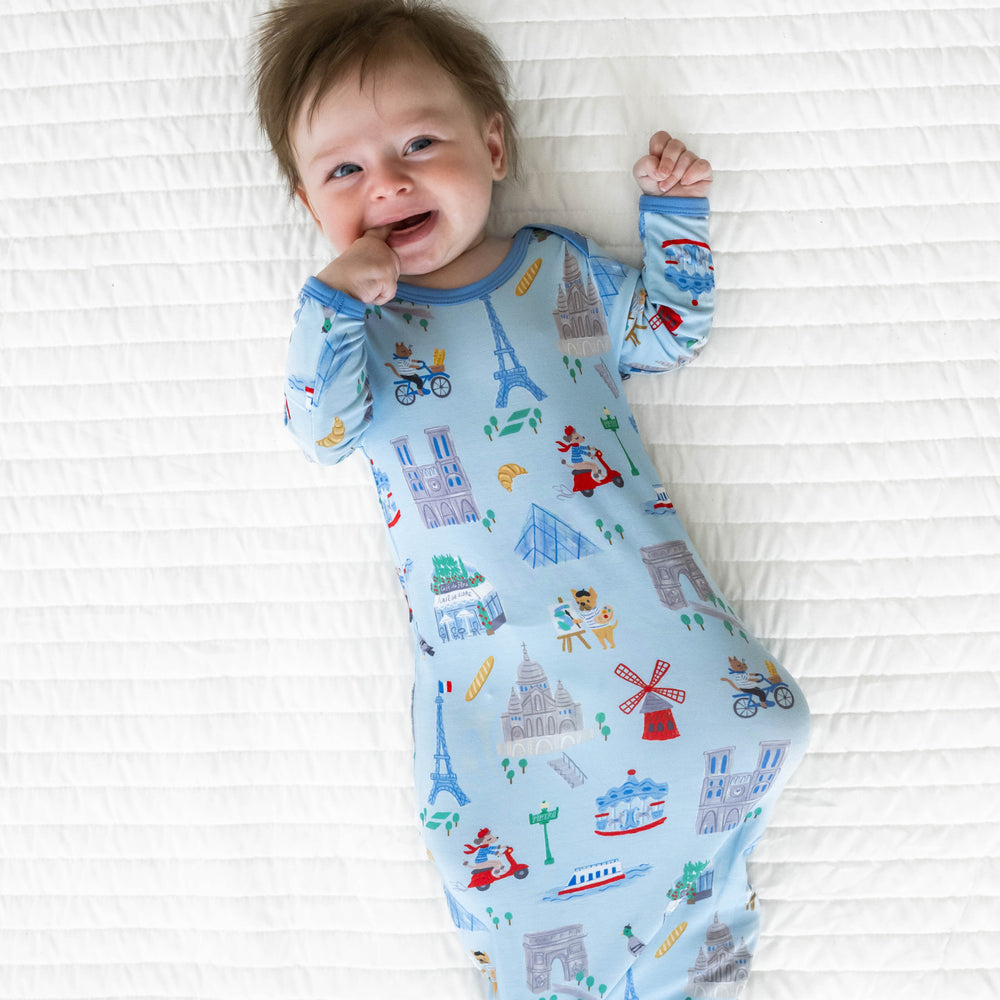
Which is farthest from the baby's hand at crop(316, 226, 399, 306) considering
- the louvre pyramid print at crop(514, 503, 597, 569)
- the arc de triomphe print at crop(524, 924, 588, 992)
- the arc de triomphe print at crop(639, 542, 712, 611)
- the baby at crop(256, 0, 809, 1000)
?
the arc de triomphe print at crop(524, 924, 588, 992)

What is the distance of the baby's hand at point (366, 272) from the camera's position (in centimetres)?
92

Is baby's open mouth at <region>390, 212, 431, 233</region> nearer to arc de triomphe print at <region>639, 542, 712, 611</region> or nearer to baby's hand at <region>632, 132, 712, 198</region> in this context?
baby's hand at <region>632, 132, 712, 198</region>

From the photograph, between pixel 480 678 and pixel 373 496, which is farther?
pixel 373 496

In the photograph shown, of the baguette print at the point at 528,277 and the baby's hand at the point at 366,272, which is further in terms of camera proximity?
the baguette print at the point at 528,277

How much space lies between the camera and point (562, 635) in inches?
38.7

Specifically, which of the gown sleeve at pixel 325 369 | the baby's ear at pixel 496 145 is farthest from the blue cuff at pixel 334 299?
the baby's ear at pixel 496 145

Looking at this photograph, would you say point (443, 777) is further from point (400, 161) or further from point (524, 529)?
point (400, 161)

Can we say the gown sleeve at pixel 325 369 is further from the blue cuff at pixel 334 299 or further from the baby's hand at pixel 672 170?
the baby's hand at pixel 672 170

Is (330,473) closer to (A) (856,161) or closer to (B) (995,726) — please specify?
(A) (856,161)

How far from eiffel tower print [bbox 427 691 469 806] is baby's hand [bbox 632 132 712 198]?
0.65 m

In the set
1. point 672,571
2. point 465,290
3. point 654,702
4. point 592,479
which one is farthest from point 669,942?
point 465,290

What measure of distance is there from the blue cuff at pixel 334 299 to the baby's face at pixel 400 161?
91 millimetres

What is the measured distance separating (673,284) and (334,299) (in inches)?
14.8

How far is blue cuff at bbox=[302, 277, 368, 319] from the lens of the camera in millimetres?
918
